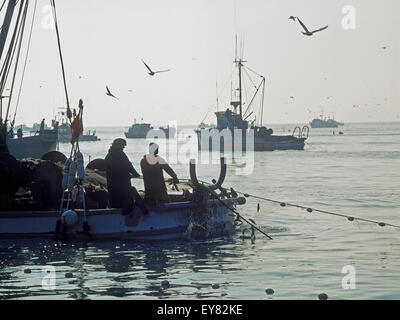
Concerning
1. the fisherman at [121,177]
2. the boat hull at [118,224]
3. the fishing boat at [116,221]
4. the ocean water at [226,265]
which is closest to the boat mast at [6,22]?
the fishing boat at [116,221]

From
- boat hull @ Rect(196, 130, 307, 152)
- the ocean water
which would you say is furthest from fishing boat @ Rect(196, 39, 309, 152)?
the ocean water

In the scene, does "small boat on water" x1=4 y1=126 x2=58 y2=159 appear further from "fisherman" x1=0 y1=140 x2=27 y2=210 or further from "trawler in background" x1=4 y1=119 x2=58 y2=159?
"fisherman" x1=0 y1=140 x2=27 y2=210

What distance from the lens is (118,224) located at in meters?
17.4

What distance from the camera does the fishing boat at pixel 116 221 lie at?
680 inches

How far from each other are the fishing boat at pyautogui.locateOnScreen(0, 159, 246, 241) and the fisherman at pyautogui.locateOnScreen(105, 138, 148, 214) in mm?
229

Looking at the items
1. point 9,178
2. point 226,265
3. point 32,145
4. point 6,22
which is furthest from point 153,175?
point 32,145

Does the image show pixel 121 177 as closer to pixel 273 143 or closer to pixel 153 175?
pixel 153 175

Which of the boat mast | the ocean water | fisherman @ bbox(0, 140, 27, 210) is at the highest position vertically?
the boat mast

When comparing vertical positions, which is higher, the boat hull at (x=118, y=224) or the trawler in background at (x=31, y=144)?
the trawler in background at (x=31, y=144)

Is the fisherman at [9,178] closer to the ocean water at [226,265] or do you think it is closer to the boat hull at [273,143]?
the ocean water at [226,265]

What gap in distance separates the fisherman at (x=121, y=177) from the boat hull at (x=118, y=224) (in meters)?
0.27

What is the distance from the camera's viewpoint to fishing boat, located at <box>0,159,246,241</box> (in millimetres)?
17281

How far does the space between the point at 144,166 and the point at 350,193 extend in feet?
70.2
